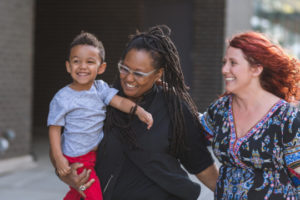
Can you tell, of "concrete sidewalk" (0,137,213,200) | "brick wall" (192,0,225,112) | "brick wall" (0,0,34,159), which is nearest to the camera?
"concrete sidewalk" (0,137,213,200)

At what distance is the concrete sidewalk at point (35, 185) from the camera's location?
5918mm

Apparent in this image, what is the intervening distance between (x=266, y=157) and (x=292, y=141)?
0.16m

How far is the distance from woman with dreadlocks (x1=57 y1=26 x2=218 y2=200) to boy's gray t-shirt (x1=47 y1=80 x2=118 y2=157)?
0.22ft

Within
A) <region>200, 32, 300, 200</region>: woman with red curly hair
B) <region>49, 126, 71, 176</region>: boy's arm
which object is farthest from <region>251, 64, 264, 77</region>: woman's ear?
<region>49, 126, 71, 176</region>: boy's arm

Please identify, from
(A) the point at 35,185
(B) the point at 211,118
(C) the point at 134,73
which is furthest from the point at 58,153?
(A) the point at 35,185

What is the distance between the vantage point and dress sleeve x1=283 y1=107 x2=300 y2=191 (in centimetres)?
243

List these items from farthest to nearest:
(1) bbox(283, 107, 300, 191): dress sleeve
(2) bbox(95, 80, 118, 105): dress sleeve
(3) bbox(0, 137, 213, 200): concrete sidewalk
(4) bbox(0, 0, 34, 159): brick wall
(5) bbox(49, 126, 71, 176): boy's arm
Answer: (4) bbox(0, 0, 34, 159): brick wall < (3) bbox(0, 137, 213, 200): concrete sidewalk < (2) bbox(95, 80, 118, 105): dress sleeve < (5) bbox(49, 126, 71, 176): boy's arm < (1) bbox(283, 107, 300, 191): dress sleeve

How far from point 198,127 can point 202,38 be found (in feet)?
24.2

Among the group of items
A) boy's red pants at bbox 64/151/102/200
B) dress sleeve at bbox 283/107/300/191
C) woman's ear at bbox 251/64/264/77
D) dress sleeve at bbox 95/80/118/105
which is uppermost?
woman's ear at bbox 251/64/264/77

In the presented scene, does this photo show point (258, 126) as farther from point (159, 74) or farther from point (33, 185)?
point (33, 185)

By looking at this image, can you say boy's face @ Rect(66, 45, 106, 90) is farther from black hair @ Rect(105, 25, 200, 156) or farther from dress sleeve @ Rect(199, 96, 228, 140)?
dress sleeve @ Rect(199, 96, 228, 140)

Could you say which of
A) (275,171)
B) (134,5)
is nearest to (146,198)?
(275,171)

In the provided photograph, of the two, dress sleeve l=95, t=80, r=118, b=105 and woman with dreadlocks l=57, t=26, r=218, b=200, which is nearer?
woman with dreadlocks l=57, t=26, r=218, b=200

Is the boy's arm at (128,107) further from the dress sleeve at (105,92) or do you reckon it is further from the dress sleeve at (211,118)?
the dress sleeve at (211,118)
